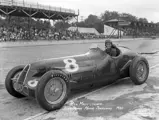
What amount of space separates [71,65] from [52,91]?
81cm

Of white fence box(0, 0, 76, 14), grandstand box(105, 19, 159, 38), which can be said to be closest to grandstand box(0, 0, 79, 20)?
white fence box(0, 0, 76, 14)

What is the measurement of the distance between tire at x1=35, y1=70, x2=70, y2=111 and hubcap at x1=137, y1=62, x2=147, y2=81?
260cm

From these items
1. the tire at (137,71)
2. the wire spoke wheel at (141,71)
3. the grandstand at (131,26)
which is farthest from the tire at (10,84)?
the grandstand at (131,26)

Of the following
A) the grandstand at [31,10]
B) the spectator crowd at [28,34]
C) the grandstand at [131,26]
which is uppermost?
the grandstand at [31,10]

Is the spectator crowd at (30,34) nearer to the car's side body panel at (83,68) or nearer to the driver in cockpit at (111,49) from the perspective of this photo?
the driver in cockpit at (111,49)

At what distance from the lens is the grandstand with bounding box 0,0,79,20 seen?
32872 millimetres

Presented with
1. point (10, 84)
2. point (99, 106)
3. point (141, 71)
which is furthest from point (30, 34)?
point (99, 106)

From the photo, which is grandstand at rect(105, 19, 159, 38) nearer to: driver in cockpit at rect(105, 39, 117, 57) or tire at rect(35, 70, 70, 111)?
driver in cockpit at rect(105, 39, 117, 57)

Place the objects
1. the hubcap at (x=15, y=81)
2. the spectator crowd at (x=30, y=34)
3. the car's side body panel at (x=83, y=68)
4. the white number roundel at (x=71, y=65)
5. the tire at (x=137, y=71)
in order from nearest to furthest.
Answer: the car's side body panel at (x=83, y=68) < the hubcap at (x=15, y=81) < the white number roundel at (x=71, y=65) < the tire at (x=137, y=71) < the spectator crowd at (x=30, y=34)

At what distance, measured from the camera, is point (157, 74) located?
7.37 metres

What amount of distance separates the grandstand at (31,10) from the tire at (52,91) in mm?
30169

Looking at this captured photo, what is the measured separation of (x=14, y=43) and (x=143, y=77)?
22367 mm

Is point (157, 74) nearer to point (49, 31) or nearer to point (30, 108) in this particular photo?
point (30, 108)

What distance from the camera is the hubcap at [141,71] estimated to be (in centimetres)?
593
